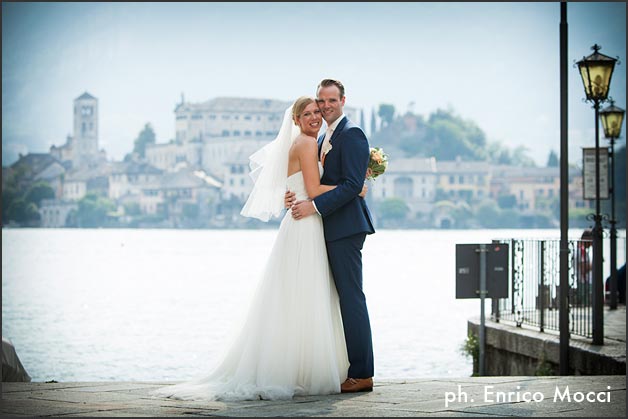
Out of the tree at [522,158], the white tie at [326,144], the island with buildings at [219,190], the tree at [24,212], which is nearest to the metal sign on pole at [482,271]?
the white tie at [326,144]

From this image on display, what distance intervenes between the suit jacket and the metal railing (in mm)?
5243

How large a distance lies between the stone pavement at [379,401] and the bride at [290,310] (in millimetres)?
170

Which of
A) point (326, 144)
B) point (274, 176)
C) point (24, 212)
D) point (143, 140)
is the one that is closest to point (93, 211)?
point (24, 212)

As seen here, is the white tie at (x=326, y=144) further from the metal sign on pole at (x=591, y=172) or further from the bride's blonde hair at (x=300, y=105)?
the metal sign on pole at (x=591, y=172)

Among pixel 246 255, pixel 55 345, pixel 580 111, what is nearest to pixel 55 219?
pixel 246 255

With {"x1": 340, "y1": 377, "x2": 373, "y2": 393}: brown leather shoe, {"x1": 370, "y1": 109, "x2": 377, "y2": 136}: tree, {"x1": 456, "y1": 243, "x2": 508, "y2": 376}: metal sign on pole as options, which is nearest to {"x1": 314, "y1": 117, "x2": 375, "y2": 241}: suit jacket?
{"x1": 340, "y1": 377, "x2": 373, "y2": 393}: brown leather shoe

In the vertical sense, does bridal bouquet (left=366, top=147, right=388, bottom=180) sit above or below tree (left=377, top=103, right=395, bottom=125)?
below

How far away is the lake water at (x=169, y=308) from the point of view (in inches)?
934

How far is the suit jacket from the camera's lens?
5.91 m

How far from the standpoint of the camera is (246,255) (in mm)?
85875

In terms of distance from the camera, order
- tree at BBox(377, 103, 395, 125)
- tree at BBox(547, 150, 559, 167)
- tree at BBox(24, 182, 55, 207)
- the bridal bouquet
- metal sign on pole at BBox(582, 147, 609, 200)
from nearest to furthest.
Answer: the bridal bouquet < metal sign on pole at BBox(582, 147, 609, 200) < tree at BBox(24, 182, 55, 207) < tree at BBox(547, 150, 559, 167) < tree at BBox(377, 103, 395, 125)

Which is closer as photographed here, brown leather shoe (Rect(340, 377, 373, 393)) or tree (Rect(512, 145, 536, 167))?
brown leather shoe (Rect(340, 377, 373, 393))

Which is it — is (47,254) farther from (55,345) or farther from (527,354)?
(527,354)

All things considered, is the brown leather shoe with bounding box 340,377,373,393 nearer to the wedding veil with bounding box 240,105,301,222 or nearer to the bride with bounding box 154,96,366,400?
the bride with bounding box 154,96,366,400
